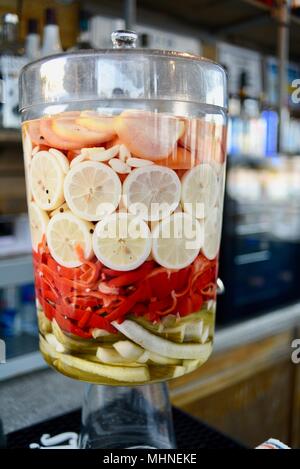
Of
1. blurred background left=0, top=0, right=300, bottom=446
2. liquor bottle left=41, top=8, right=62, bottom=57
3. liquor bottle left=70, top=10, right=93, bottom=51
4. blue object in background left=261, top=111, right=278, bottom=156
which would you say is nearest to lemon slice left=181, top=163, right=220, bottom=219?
blurred background left=0, top=0, right=300, bottom=446

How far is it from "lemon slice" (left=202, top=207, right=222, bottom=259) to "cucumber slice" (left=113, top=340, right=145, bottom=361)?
108 millimetres

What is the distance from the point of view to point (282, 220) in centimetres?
186

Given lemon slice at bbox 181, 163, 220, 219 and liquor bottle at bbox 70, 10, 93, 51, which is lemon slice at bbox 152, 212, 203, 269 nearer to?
lemon slice at bbox 181, 163, 220, 219

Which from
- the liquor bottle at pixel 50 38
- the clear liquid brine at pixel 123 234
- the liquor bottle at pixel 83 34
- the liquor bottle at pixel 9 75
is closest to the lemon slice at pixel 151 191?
the clear liquid brine at pixel 123 234

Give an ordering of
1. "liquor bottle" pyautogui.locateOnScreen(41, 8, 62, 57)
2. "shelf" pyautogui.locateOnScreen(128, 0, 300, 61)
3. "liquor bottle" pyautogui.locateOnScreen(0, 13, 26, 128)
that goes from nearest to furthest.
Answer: "liquor bottle" pyautogui.locateOnScreen(0, 13, 26, 128) → "liquor bottle" pyautogui.locateOnScreen(41, 8, 62, 57) → "shelf" pyautogui.locateOnScreen(128, 0, 300, 61)

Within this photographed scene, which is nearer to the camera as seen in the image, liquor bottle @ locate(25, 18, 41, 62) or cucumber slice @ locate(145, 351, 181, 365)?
cucumber slice @ locate(145, 351, 181, 365)

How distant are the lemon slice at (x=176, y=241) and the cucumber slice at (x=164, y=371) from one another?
0.09 meters

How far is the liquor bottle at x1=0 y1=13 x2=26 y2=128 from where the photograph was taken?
1.29 m

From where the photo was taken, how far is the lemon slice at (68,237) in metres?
0.40

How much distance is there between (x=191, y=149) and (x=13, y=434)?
47 centimetres

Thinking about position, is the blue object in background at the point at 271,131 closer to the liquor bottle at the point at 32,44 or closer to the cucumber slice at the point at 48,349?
the liquor bottle at the point at 32,44

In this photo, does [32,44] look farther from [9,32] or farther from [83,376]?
[83,376]

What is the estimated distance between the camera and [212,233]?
1.48 feet

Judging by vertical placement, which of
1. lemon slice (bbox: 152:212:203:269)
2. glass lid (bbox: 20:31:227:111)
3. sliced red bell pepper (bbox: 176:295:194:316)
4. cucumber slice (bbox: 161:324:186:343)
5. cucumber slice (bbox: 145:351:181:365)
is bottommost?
cucumber slice (bbox: 145:351:181:365)
